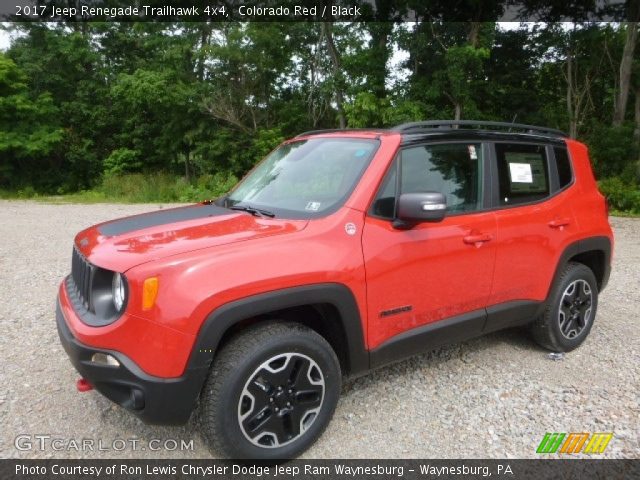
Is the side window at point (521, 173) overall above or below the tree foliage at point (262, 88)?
below

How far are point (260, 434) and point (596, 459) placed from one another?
1.91 metres

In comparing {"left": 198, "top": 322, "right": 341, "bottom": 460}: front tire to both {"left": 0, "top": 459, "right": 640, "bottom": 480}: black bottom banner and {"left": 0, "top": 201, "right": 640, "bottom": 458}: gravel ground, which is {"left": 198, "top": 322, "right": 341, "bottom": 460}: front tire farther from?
{"left": 0, "top": 201, "right": 640, "bottom": 458}: gravel ground

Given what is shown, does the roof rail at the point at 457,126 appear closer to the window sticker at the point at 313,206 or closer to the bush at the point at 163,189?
the window sticker at the point at 313,206

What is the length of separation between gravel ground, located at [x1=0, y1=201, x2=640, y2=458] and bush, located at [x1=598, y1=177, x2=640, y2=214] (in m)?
10.2

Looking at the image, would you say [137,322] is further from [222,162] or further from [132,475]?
[222,162]

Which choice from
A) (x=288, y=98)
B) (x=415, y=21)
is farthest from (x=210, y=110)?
(x=415, y=21)

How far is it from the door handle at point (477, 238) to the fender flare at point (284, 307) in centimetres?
97

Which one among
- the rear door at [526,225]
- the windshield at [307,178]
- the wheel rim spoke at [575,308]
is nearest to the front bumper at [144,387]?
the windshield at [307,178]

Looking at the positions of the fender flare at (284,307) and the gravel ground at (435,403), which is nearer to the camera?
the fender flare at (284,307)

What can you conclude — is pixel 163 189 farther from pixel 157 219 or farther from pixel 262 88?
pixel 157 219

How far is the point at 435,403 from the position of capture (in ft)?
10.3

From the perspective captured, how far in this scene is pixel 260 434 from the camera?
8.02 ft

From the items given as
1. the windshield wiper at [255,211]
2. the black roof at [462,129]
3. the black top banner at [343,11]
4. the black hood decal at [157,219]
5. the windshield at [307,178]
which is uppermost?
the black top banner at [343,11]

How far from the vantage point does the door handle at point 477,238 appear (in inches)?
120
